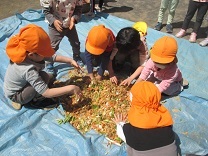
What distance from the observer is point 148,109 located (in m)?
1.88

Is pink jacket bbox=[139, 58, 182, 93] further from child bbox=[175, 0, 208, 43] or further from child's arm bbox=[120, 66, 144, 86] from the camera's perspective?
child bbox=[175, 0, 208, 43]

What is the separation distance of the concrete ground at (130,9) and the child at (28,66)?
9.30ft

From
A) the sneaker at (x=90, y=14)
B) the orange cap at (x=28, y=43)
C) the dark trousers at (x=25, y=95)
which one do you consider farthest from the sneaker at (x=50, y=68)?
the sneaker at (x=90, y=14)

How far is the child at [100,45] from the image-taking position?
2.65m

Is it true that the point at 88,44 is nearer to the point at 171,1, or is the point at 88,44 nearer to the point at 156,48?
the point at 156,48

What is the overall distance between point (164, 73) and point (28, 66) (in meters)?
1.47

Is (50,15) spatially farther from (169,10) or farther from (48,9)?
(169,10)

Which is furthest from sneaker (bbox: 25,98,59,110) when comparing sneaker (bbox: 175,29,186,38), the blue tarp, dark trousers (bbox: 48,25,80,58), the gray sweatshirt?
sneaker (bbox: 175,29,186,38)

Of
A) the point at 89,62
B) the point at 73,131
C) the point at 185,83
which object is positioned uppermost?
the point at 89,62

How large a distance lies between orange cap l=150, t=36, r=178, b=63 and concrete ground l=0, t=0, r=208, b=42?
2313 millimetres

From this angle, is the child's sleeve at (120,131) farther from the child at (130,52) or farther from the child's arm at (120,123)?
the child at (130,52)

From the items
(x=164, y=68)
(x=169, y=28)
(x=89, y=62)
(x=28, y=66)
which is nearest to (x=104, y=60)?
(x=89, y=62)

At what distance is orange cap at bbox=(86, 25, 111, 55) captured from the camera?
2.64 metres

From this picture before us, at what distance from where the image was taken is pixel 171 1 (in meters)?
4.32
